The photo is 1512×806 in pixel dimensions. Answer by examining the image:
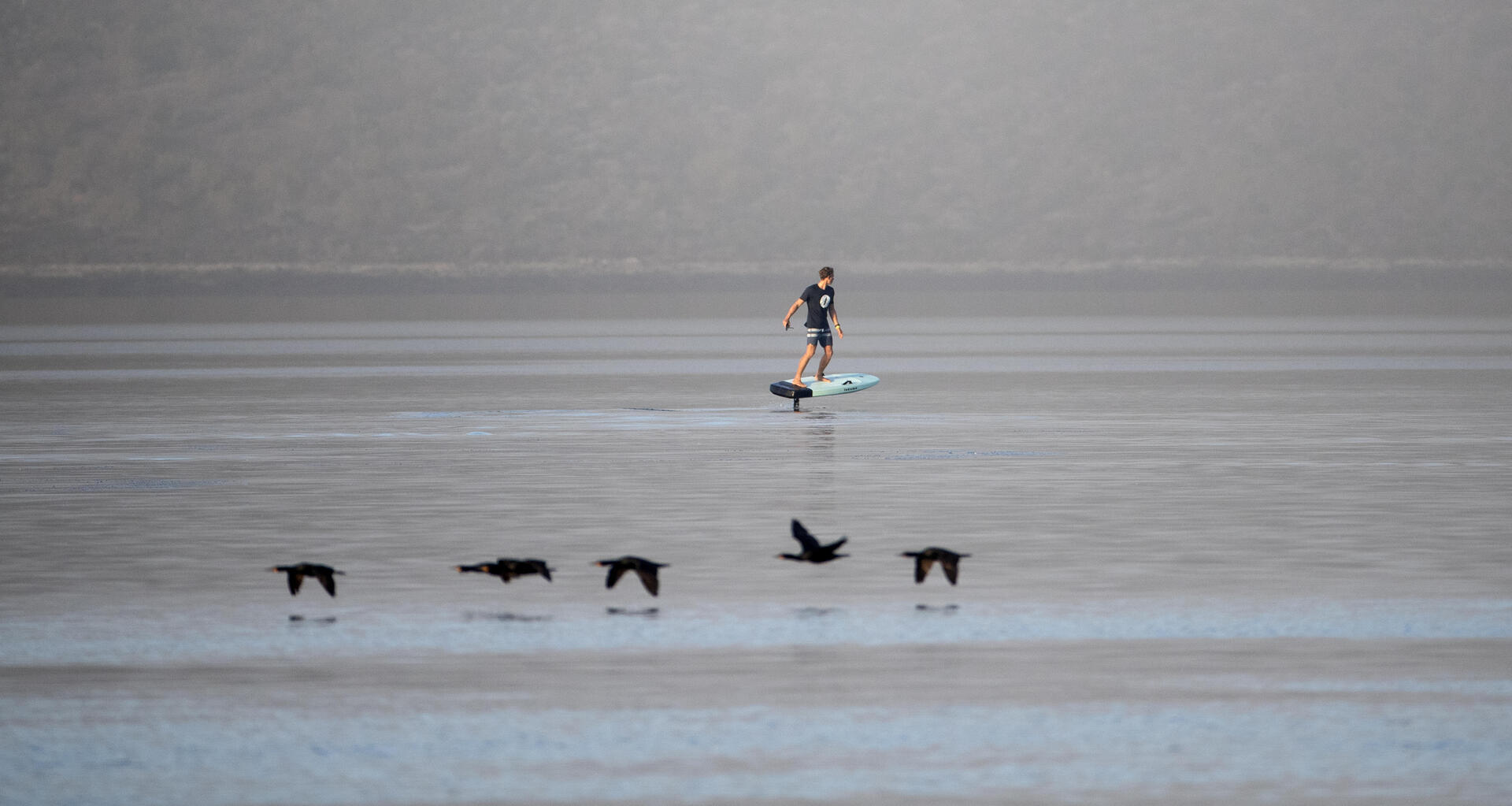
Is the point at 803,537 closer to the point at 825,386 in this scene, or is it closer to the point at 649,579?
the point at 649,579

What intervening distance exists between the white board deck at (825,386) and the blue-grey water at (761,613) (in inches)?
129

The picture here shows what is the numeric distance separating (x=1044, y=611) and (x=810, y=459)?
10.5m

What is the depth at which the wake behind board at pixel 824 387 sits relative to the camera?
105 ft

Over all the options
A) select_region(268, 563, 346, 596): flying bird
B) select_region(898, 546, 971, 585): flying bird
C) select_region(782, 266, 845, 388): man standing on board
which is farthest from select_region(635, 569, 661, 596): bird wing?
select_region(782, 266, 845, 388): man standing on board

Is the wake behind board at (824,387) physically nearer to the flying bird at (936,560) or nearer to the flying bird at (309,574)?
the flying bird at (936,560)

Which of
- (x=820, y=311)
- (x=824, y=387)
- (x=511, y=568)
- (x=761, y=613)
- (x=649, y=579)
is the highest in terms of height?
(x=820, y=311)

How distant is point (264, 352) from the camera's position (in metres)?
59.4

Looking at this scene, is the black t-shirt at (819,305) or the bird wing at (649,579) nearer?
the bird wing at (649,579)

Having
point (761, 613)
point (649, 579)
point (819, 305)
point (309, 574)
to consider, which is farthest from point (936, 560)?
point (819, 305)

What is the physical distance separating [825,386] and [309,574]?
832 inches

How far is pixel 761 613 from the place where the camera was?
12281 mm

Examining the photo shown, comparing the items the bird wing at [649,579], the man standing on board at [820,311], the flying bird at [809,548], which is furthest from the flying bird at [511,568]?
the man standing on board at [820,311]

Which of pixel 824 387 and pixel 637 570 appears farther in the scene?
pixel 824 387

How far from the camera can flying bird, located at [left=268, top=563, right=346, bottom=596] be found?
485 inches
